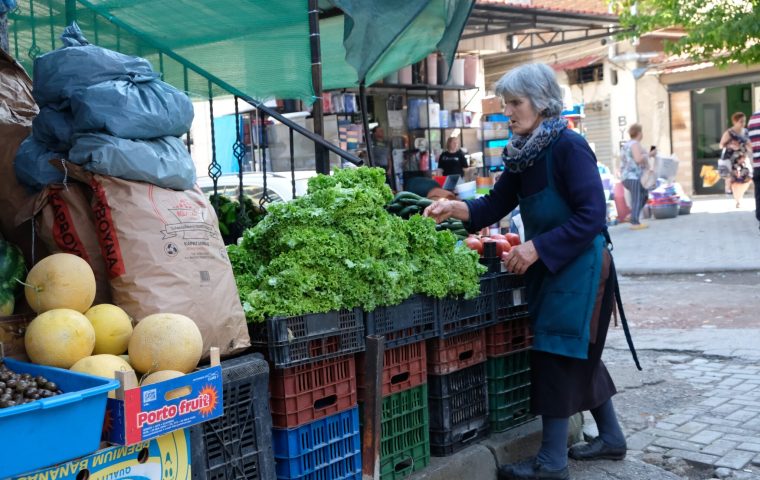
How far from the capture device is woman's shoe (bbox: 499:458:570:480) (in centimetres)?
429

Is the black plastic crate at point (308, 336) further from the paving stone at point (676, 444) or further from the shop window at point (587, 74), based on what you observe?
the shop window at point (587, 74)

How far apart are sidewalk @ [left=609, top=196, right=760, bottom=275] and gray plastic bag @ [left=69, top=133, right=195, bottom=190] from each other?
9915mm

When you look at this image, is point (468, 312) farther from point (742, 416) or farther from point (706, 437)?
point (742, 416)

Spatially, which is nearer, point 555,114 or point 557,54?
point 555,114

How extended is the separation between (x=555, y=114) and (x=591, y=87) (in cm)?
2222

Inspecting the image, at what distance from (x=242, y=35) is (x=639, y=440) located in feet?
12.7

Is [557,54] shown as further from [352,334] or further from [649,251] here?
[352,334]

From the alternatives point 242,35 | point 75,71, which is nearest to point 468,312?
point 75,71

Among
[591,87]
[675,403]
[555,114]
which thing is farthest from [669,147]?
[555,114]

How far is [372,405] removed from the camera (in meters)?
3.53

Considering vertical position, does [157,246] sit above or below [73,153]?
below

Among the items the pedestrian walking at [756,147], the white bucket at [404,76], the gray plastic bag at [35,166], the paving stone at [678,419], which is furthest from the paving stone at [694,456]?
the white bucket at [404,76]

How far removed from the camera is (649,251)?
1378cm

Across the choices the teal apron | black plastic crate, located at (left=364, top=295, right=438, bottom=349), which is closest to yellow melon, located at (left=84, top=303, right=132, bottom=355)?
black plastic crate, located at (left=364, top=295, right=438, bottom=349)
